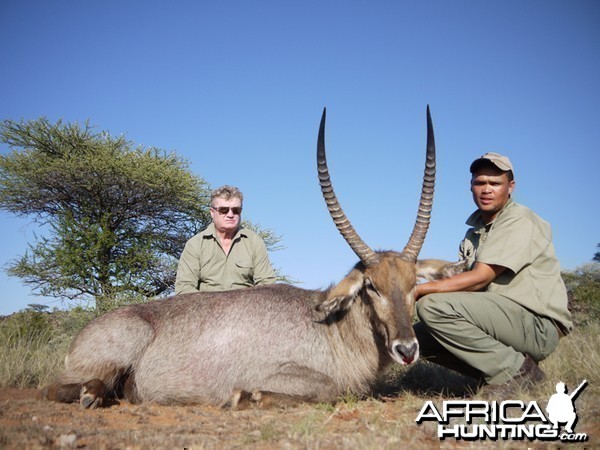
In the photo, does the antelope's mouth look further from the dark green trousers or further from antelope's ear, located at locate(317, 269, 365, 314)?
antelope's ear, located at locate(317, 269, 365, 314)

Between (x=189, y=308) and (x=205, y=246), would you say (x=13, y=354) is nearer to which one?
(x=205, y=246)

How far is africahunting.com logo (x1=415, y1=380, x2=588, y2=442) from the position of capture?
11.6ft

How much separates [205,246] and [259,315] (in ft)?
7.98

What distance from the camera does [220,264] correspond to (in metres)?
7.79

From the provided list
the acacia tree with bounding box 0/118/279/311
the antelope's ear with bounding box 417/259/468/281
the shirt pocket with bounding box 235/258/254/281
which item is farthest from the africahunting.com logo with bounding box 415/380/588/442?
the acacia tree with bounding box 0/118/279/311

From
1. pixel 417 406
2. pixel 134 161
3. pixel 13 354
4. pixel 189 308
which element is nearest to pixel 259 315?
pixel 189 308

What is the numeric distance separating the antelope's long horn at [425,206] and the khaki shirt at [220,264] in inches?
118

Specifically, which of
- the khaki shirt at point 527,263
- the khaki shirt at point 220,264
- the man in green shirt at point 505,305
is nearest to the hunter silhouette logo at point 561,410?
the man in green shirt at point 505,305

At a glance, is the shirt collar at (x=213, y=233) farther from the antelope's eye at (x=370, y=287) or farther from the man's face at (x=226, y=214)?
the antelope's eye at (x=370, y=287)

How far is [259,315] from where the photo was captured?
5.62 meters

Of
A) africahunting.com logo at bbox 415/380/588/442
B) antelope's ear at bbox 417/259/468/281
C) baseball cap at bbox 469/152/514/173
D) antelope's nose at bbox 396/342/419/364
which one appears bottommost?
africahunting.com logo at bbox 415/380/588/442

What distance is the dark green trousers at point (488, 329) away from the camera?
496cm

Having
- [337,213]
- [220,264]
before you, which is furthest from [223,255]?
[337,213]

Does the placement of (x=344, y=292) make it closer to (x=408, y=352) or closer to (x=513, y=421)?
(x=408, y=352)
